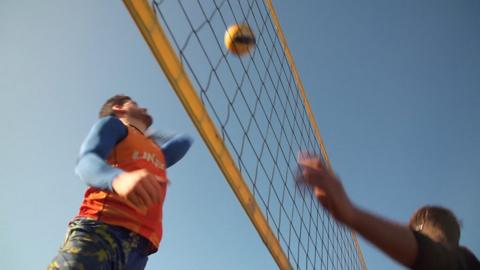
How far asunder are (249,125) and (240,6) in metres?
1.27

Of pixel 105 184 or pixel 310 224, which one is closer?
pixel 105 184

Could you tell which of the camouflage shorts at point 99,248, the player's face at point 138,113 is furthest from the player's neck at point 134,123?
the camouflage shorts at point 99,248

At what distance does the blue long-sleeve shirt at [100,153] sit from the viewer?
1.43 meters

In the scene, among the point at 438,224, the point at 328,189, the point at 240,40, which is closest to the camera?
the point at 328,189

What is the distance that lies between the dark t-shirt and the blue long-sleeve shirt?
1061 mm

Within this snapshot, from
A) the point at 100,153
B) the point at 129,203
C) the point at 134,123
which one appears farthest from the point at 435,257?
the point at 134,123

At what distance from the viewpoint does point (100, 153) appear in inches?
66.1

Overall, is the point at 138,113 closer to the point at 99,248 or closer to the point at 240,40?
the point at 99,248

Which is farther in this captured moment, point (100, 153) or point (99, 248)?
point (100, 153)

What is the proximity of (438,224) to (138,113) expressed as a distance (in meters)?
1.74

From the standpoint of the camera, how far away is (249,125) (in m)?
2.91

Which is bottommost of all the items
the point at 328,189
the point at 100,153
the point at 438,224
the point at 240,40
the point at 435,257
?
the point at 438,224

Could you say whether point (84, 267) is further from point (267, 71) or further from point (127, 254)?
point (267, 71)

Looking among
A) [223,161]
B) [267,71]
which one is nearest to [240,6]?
[267,71]
